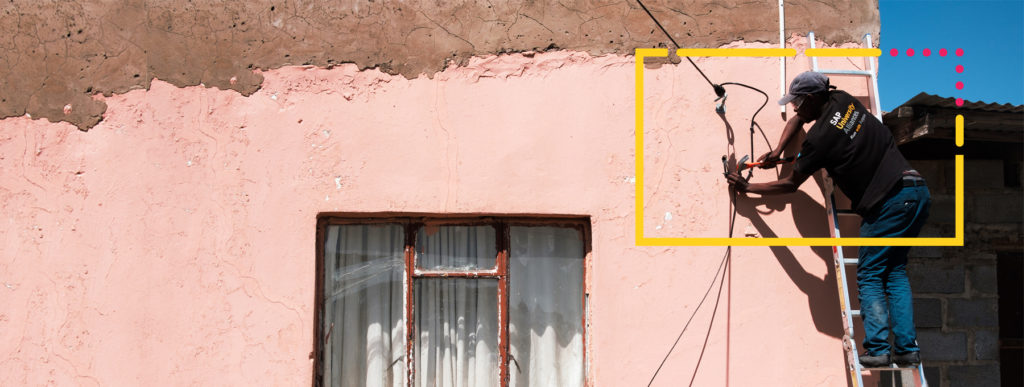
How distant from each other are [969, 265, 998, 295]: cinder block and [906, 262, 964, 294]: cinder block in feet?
0.27

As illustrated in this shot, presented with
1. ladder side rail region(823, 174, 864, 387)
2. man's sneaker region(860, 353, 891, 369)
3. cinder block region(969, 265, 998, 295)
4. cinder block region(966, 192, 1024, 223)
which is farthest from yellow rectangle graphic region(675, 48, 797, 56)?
cinder block region(969, 265, 998, 295)

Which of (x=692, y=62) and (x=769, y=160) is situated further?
(x=692, y=62)

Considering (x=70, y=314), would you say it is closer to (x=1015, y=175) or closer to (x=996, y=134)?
(x=996, y=134)

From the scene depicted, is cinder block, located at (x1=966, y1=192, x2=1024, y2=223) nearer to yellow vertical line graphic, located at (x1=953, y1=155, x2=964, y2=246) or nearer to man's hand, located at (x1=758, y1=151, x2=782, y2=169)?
yellow vertical line graphic, located at (x1=953, y1=155, x2=964, y2=246)

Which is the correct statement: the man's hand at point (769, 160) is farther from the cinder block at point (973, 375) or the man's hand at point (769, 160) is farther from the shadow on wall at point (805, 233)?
the cinder block at point (973, 375)

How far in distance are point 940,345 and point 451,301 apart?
3271mm

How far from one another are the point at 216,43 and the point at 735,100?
2.73 meters

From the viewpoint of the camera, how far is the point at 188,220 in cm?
370

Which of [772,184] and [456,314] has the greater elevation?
[772,184]

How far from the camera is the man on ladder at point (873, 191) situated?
10.8 feet

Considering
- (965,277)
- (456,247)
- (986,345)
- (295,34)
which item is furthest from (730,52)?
(986,345)

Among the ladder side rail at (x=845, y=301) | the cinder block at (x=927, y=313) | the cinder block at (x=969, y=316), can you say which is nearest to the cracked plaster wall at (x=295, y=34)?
the ladder side rail at (x=845, y=301)

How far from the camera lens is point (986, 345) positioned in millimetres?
4754

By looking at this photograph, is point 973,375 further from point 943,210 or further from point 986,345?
point 943,210
